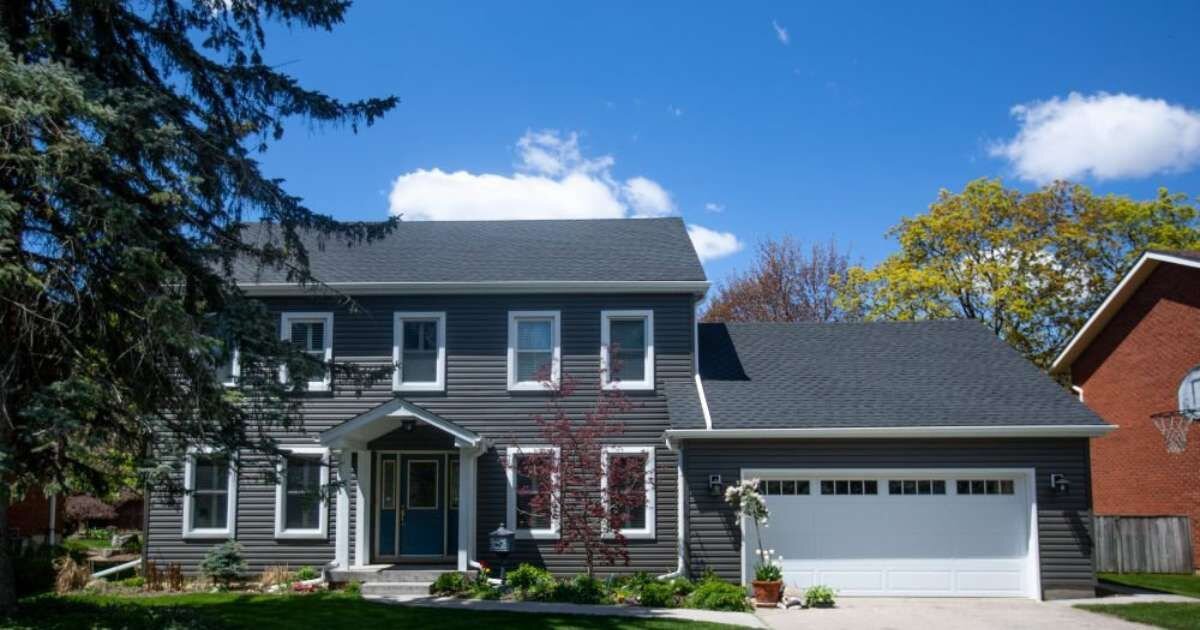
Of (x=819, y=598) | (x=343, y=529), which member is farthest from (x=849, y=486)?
(x=343, y=529)

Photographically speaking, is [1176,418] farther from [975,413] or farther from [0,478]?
[0,478]

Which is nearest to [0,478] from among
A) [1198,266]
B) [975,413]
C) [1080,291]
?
[975,413]

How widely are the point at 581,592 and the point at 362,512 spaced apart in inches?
188

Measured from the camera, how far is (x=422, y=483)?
18.8 metres

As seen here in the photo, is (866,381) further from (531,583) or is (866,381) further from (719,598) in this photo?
(531,583)

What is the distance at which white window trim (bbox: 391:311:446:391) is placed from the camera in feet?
61.3

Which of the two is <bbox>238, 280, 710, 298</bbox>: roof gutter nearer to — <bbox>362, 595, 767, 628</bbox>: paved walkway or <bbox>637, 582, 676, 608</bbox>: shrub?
<bbox>637, 582, 676, 608</bbox>: shrub

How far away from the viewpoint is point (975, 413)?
17.0 metres

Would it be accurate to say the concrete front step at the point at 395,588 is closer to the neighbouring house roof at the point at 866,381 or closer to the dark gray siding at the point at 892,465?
the dark gray siding at the point at 892,465

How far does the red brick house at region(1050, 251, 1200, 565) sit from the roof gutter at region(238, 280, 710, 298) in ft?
35.5

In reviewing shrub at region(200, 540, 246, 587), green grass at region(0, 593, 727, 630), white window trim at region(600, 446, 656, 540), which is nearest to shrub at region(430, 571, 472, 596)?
green grass at region(0, 593, 727, 630)

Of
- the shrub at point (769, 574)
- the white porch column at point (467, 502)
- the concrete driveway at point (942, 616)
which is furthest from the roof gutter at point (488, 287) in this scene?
the concrete driveway at point (942, 616)

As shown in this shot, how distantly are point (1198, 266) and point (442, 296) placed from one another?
597 inches

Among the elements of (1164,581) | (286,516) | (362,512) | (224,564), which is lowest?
(1164,581)
